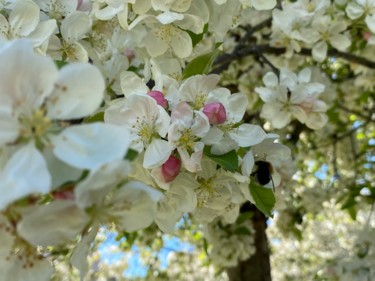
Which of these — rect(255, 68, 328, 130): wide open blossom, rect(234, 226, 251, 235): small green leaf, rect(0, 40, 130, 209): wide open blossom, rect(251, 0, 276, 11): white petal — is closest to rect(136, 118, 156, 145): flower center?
rect(0, 40, 130, 209): wide open blossom

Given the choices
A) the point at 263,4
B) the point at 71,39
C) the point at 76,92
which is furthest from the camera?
the point at 263,4

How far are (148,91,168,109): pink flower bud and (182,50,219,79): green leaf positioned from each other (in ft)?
0.61

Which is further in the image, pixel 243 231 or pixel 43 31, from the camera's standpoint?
pixel 243 231

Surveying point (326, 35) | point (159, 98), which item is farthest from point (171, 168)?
point (326, 35)

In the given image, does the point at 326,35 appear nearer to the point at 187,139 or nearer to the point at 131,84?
the point at 131,84

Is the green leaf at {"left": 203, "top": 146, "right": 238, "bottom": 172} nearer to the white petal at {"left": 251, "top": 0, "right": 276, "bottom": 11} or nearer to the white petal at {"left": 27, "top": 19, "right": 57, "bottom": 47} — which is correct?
the white petal at {"left": 27, "top": 19, "right": 57, "bottom": 47}

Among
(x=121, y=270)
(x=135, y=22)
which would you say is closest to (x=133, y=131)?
(x=135, y=22)

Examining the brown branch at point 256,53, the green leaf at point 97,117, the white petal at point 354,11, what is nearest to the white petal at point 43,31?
the green leaf at point 97,117

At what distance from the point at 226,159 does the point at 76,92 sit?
0.39m

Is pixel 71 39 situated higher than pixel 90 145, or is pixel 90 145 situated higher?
pixel 90 145

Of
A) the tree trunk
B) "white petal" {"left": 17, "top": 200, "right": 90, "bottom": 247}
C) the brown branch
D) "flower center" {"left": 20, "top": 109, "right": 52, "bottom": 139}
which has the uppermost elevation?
"flower center" {"left": 20, "top": 109, "right": 52, "bottom": 139}

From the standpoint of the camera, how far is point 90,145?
0.74 m

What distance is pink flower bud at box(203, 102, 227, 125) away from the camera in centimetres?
113

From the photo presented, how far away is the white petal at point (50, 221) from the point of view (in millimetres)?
731
